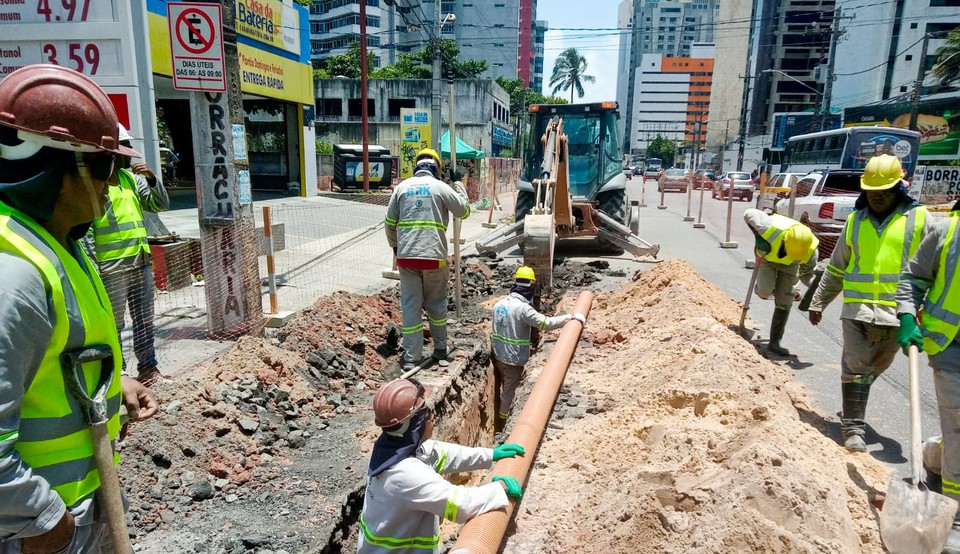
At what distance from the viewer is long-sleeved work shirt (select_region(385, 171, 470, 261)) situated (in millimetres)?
5555

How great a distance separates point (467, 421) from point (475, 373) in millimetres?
656

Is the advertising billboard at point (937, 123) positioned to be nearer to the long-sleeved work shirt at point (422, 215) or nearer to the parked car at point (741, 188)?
the parked car at point (741, 188)

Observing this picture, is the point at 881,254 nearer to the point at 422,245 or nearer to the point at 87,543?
the point at 422,245

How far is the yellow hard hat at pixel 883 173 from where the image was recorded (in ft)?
12.4

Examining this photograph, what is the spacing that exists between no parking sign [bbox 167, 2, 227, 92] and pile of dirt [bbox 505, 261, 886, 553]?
3.95 metres

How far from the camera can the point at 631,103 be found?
138 metres

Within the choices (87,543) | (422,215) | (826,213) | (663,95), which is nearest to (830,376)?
(422,215)

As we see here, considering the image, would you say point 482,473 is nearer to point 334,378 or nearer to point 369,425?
point 369,425

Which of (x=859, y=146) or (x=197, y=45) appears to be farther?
(x=859, y=146)

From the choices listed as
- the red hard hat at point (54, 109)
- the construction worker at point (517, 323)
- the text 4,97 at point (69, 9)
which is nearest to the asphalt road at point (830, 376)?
the construction worker at point (517, 323)

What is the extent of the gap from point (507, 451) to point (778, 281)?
4.33 meters

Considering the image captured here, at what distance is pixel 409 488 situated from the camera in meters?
2.44

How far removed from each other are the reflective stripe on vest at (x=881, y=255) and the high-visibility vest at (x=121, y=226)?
5.11 m

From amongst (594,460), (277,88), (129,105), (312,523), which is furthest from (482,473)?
(277,88)
